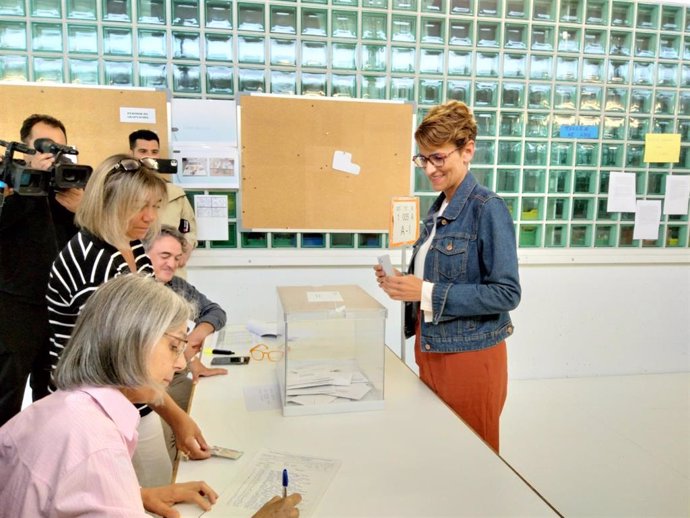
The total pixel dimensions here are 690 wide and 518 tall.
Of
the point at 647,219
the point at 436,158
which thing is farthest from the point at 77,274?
the point at 647,219

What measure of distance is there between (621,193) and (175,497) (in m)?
3.24

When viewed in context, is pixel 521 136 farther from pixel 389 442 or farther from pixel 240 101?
pixel 389 442

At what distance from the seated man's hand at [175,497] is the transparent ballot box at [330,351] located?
1.23ft

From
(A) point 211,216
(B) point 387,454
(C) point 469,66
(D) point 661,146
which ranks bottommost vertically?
(B) point 387,454

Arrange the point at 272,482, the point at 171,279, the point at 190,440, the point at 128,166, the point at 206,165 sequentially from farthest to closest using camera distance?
1. the point at 206,165
2. the point at 171,279
3. the point at 128,166
4. the point at 190,440
5. the point at 272,482

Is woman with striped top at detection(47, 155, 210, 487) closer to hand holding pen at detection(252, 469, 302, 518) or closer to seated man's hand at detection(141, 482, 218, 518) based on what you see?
seated man's hand at detection(141, 482, 218, 518)

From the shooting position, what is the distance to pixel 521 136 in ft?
10.3

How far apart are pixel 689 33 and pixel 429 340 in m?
3.04

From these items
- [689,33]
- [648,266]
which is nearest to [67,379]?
[648,266]

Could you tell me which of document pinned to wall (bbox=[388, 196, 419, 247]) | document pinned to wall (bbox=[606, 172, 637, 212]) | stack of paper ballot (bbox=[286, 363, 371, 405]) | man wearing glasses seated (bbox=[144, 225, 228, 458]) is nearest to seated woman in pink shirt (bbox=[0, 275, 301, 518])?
stack of paper ballot (bbox=[286, 363, 371, 405])

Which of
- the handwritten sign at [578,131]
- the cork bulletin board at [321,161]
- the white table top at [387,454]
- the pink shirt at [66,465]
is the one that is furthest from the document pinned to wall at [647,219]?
the pink shirt at [66,465]

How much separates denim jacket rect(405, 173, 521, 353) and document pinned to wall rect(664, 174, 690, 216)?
8.18 ft

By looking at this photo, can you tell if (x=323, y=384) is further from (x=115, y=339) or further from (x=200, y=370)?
(x=115, y=339)

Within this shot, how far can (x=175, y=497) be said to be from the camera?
36.9 inches
